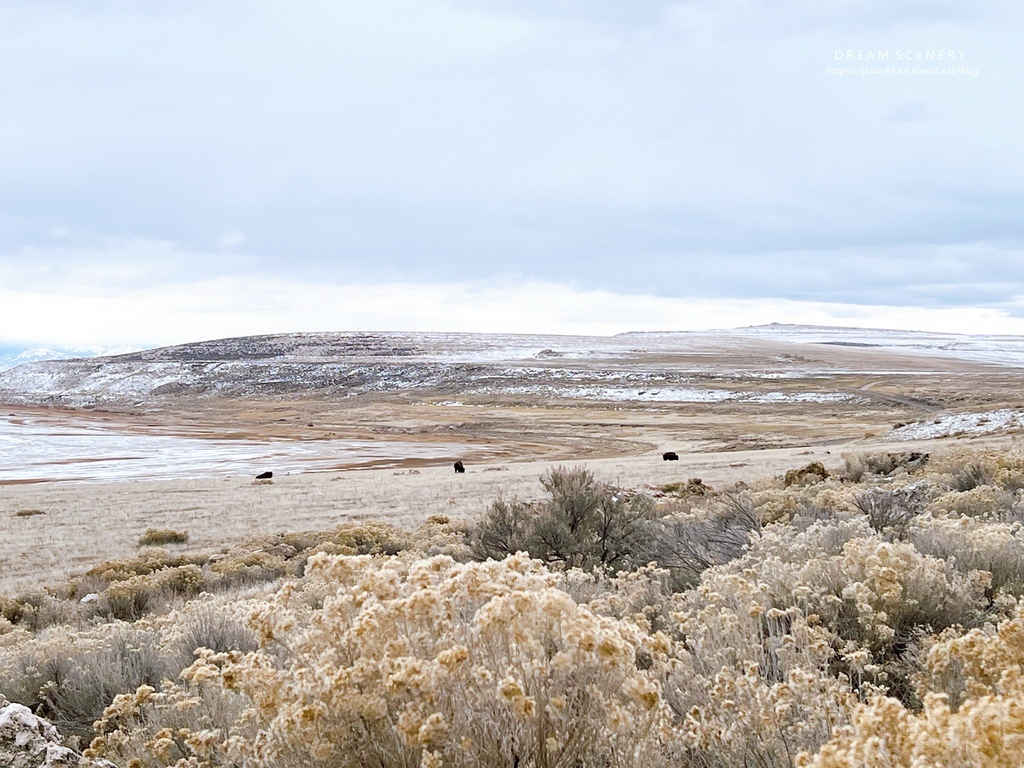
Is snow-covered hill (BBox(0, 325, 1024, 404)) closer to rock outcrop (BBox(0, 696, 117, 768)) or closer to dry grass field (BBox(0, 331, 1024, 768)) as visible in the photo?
dry grass field (BBox(0, 331, 1024, 768))

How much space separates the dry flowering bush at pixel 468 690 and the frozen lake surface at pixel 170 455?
34383mm

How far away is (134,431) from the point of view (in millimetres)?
64562

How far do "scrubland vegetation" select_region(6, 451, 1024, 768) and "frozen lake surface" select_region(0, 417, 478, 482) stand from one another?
32282 millimetres

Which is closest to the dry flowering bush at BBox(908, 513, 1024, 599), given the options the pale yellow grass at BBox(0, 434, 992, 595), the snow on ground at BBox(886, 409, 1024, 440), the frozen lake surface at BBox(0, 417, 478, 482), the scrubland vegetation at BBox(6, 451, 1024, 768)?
the scrubland vegetation at BBox(6, 451, 1024, 768)

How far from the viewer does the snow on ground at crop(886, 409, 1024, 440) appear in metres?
32.5

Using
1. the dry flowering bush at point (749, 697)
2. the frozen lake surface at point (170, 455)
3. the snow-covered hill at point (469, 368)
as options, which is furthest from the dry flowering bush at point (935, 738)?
the snow-covered hill at point (469, 368)

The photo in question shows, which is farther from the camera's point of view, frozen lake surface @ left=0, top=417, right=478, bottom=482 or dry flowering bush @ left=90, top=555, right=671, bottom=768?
frozen lake surface @ left=0, top=417, right=478, bottom=482

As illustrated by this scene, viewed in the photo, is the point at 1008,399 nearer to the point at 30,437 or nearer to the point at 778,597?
the point at 778,597

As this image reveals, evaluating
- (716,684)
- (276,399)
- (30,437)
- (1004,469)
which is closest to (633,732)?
(716,684)

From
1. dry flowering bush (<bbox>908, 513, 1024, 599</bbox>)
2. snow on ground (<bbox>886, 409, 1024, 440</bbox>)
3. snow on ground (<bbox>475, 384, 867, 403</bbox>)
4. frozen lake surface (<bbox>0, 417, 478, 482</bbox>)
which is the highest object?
dry flowering bush (<bbox>908, 513, 1024, 599</bbox>)

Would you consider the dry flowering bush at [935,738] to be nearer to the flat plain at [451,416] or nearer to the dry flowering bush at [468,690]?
the dry flowering bush at [468,690]

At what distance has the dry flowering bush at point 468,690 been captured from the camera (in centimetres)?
228

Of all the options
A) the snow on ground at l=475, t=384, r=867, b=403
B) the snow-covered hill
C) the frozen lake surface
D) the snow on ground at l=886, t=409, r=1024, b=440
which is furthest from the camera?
the snow-covered hill

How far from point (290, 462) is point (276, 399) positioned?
6973 centimetres
